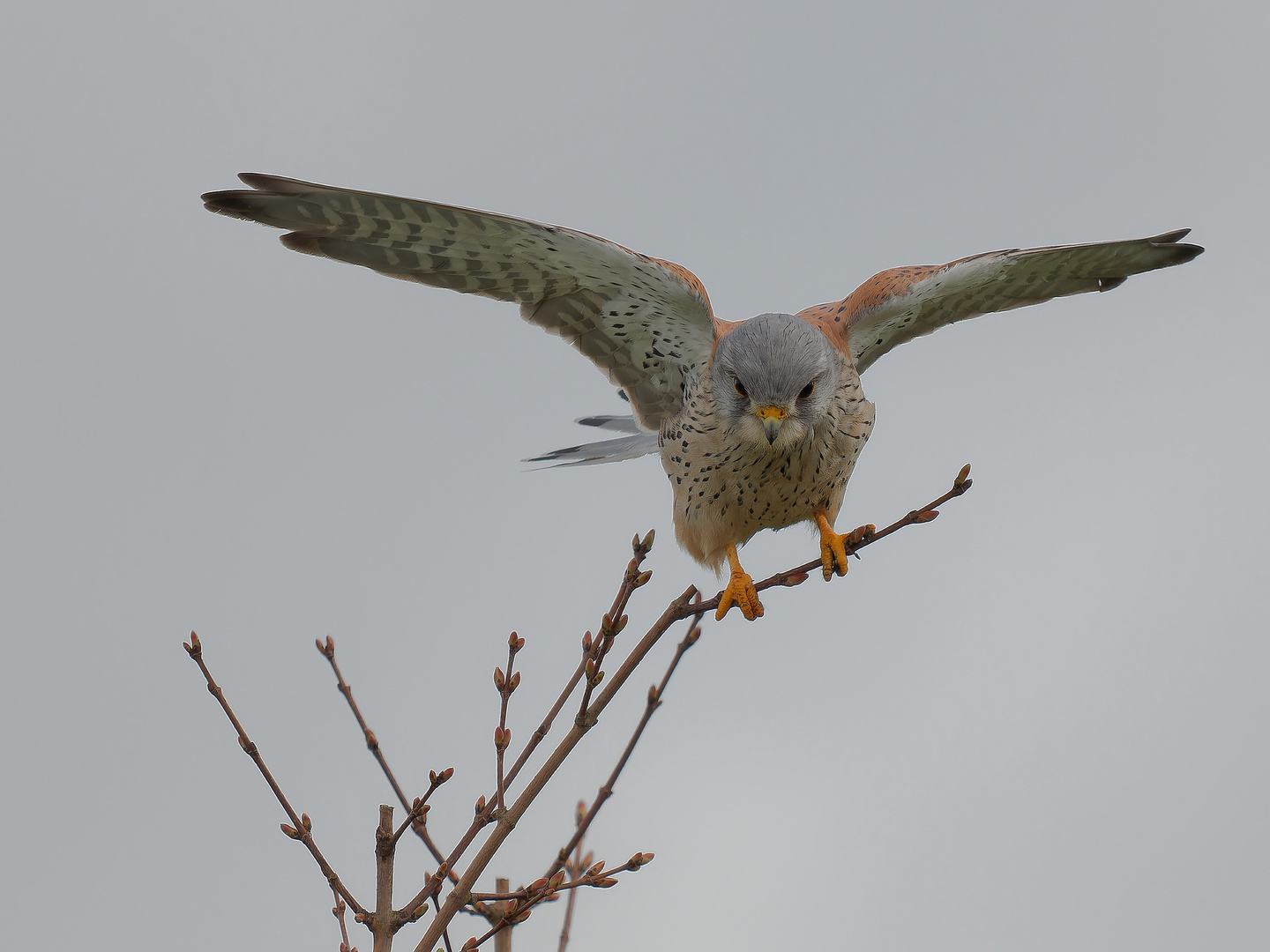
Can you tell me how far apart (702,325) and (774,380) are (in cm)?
66

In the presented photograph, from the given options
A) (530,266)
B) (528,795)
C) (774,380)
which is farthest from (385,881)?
(530,266)

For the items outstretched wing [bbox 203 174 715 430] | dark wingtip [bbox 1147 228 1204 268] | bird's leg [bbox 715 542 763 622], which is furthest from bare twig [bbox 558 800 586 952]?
dark wingtip [bbox 1147 228 1204 268]

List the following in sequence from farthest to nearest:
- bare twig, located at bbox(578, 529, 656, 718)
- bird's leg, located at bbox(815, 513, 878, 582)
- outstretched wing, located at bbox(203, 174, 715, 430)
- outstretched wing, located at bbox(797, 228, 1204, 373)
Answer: outstretched wing, located at bbox(797, 228, 1204, 373), bird's leg, located at bbox(815, 513, 878, 582), outstretched wing, located at bbox(203, 174, 715, 430), bare twig, located at bbox(578, 529, 656, 718)

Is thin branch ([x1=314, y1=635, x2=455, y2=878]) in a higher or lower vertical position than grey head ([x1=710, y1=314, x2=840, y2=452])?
lower

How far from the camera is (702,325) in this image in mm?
4316

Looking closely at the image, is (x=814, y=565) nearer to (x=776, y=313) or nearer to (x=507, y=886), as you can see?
(x=507, y=886)

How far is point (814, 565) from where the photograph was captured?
2.91 meters

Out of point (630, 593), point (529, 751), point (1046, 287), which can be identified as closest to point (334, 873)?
point (529, 751)

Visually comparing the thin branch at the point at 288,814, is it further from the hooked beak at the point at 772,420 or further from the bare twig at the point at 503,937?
the hooked beak at the point at 772,420

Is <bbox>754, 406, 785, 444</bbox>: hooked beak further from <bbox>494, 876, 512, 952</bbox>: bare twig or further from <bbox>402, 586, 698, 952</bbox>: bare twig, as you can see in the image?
<bbox>494, 876, 512, 952</bbox>: bare twig

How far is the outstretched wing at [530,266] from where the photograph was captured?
3691 mm

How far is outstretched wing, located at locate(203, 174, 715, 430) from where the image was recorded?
3691 millimetres

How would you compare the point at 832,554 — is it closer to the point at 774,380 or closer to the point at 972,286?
the point at 774,380

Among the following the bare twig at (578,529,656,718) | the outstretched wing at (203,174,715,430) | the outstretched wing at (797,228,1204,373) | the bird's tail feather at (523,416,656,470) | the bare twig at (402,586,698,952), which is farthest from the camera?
the bird's tail feather at (523,416,656,470)
